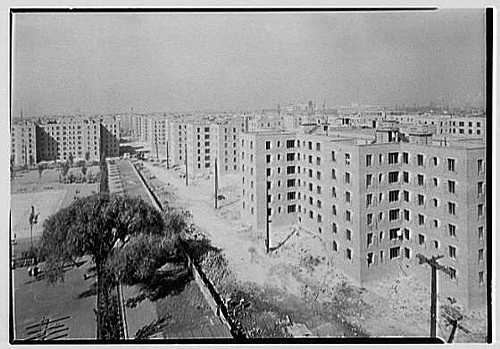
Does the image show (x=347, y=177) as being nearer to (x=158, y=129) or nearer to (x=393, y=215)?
(x=393, y=215)

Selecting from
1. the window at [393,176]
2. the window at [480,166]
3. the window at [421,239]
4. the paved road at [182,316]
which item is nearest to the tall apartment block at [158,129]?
the paved road at [182,316]

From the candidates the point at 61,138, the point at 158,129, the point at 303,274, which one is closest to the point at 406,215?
the point at 303,274

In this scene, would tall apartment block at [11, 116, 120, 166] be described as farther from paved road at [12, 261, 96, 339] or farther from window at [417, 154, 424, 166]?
window at [417, 154, 424, 166]

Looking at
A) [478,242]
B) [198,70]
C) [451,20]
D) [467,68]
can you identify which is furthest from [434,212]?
[198,70]

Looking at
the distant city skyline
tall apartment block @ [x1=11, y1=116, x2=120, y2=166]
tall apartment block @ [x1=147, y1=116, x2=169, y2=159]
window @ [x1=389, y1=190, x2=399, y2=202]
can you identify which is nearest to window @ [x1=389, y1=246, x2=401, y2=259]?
window @ [x1=389, y1=190, x2=399, y2=202]

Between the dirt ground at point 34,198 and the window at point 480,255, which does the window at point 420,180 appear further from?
the dirt ground at point 34,198

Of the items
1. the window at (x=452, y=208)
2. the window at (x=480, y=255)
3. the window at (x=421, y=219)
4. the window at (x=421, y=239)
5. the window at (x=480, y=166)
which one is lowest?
the window at (x=480, y=255)
